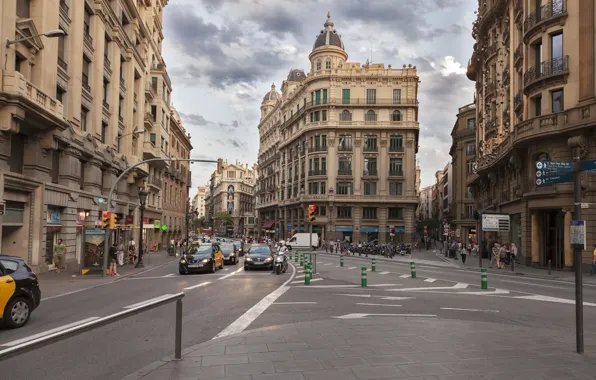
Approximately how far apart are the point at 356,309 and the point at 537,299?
21.7ft

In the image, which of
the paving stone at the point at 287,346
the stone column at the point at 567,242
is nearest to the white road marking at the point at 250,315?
the paving stone at the point at 287,346

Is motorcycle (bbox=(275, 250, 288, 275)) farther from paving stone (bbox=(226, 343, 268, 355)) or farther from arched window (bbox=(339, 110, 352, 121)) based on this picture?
arched window (bbox=(339, 110, 352, 121))

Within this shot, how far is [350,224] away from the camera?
68.3m

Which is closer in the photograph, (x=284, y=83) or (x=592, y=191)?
(x=592, y=191)

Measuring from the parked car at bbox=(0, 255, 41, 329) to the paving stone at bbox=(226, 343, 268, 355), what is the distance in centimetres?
494

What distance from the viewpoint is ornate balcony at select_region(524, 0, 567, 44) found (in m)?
28.3

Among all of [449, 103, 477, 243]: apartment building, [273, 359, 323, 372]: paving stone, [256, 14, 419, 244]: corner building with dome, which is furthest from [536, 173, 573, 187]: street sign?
[449, 103, 477, 243]: apartment building

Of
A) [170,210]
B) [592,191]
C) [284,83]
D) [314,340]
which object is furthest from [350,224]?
[314,340]

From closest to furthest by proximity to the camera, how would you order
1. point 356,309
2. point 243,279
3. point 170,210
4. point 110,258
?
1. point 356,309
2. point 243,279
3. point 110,258
4. point 170,210

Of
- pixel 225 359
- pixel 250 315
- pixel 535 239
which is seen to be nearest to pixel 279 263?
pixel 250 315

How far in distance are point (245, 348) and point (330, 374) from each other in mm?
1815

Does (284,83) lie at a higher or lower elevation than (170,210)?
higher

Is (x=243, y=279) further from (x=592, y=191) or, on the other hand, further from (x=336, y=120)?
(x=336, y=120)

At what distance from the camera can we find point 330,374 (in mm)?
5930
